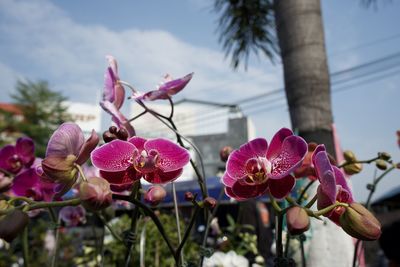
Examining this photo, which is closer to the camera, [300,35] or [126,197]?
[126,197]

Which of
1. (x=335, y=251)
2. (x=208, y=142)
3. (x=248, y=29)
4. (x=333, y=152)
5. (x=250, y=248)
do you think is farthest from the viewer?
(x=208, y=142)

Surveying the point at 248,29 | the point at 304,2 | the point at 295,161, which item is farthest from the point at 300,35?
the point at 248,29

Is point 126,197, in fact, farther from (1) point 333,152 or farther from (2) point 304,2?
(2) point 304,2

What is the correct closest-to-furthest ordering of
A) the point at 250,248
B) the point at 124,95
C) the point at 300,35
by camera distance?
the point at 124,95 < the point at 250,248 < the point at 300,35

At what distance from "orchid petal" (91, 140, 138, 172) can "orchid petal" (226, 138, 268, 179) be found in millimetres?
105

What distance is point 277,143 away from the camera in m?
0.39

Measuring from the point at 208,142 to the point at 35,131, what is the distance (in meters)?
8.18

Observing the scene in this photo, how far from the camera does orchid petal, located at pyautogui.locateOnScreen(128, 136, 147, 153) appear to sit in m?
0.42

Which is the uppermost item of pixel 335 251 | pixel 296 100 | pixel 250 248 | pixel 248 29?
pixel 248 29

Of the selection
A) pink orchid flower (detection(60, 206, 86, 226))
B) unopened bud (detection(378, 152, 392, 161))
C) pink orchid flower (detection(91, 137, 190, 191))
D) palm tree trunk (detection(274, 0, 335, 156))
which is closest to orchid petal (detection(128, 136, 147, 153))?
pink orchid flower (detection(91, 137, 190, 191))

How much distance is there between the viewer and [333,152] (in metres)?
1.33

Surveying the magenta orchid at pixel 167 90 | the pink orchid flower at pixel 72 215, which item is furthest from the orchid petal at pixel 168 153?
the pink orchid flower at pixel 72 215

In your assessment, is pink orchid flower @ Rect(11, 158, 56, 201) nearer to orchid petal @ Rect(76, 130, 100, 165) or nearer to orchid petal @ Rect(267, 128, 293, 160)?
orchid petal @ Rect(76, 130, 100, 165)

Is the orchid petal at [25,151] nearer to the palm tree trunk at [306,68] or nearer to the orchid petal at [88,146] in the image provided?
the orchid petal at [88,146]
